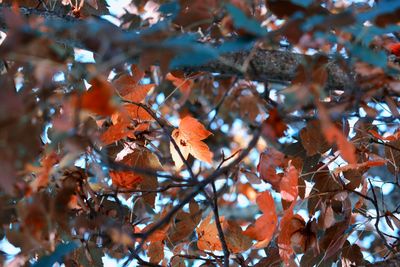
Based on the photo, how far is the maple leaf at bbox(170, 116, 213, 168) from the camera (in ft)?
3.97

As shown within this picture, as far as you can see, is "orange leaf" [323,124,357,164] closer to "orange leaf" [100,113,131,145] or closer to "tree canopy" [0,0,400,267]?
"tree canopy" [0,0,400,267]

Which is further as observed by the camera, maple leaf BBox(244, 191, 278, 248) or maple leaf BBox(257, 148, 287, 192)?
maple leaf BBox(257, 148, 287, 192)

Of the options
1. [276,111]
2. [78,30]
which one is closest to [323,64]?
[276,111]

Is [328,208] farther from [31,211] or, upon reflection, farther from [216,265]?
[31,211]

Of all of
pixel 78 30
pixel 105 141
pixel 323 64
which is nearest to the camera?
pixel 78 30

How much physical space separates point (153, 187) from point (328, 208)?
1.10 feet

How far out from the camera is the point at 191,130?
4.00 feet

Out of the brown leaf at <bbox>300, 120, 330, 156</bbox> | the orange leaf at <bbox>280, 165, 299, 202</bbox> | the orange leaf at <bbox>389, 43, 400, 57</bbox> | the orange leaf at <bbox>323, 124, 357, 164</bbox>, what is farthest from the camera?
the brown leaf at <bbox>300, 120, 330, 156</bbox>

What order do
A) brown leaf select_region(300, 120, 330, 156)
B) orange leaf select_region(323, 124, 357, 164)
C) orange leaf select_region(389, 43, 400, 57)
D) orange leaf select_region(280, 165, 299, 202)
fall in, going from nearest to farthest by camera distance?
orange leaf select_region(323, 124, 357, 164)
orange leaf select_region(389, 43, 400, 57)
orange leaf select_region(280, 165, 299, 202)
brown leaf select_region(300, 120, 330, 156)

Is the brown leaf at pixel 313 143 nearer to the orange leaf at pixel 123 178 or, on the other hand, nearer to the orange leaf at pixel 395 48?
the orange leaf at pixel 395 48

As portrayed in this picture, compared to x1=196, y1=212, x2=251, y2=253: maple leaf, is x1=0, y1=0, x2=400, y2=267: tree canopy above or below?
above

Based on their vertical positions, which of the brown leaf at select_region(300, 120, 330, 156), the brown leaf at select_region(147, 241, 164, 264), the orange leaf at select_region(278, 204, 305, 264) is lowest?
the brown leaf at select_region(147, 241, 164, 264)

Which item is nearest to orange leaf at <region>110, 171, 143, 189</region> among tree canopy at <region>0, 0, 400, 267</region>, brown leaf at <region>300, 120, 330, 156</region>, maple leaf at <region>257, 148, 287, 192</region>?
tree canopy at <region>0, 0, 400, 267</region>

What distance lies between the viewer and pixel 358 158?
4.21 feet
